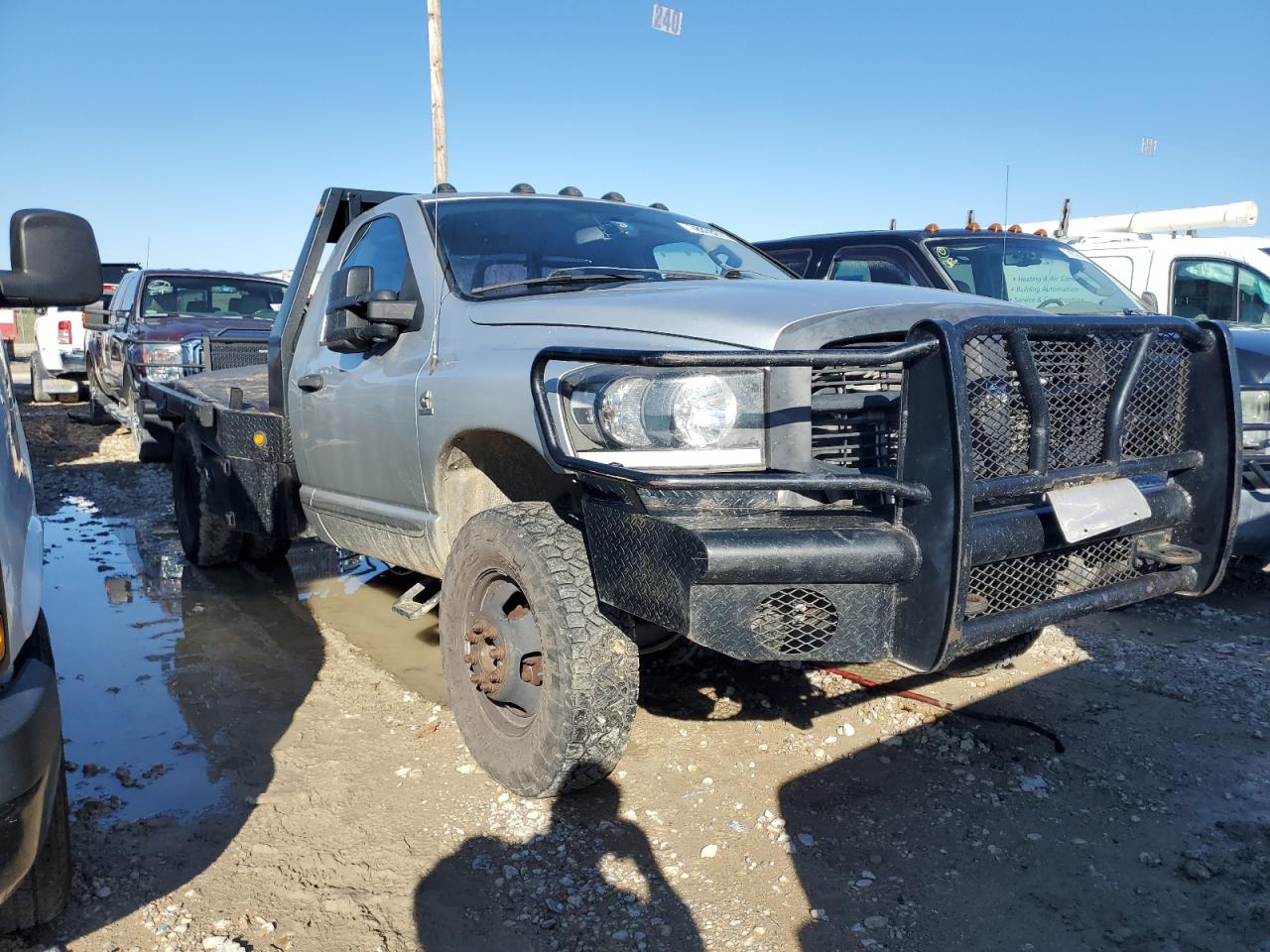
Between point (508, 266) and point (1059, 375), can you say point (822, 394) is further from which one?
point (508, 266)

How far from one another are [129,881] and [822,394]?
2.26 m

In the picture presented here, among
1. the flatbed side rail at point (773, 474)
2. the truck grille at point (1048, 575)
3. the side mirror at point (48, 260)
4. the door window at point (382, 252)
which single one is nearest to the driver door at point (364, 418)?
the door window at point (382, 252)

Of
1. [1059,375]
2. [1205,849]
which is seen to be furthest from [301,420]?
[1205,849]

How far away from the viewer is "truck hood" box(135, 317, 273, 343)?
9.68m

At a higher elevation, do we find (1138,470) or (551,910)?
(1138,470)

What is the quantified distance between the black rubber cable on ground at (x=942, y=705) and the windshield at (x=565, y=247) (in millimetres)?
1701

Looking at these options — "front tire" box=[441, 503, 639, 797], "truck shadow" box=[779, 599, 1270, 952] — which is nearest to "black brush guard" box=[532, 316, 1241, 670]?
"front tire" box=[441, 503, 639, 797]

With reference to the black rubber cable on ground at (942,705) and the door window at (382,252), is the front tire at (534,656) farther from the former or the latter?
the black rubber cable on ground at (942,705)

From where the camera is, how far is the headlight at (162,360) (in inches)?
372

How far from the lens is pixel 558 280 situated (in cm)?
351

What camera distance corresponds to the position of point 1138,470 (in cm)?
277

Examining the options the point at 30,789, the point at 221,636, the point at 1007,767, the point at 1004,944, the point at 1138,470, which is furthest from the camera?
the point at 221,636

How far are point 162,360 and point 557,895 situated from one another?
844 cm

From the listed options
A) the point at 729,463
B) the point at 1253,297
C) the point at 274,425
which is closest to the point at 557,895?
the point at 729,463
